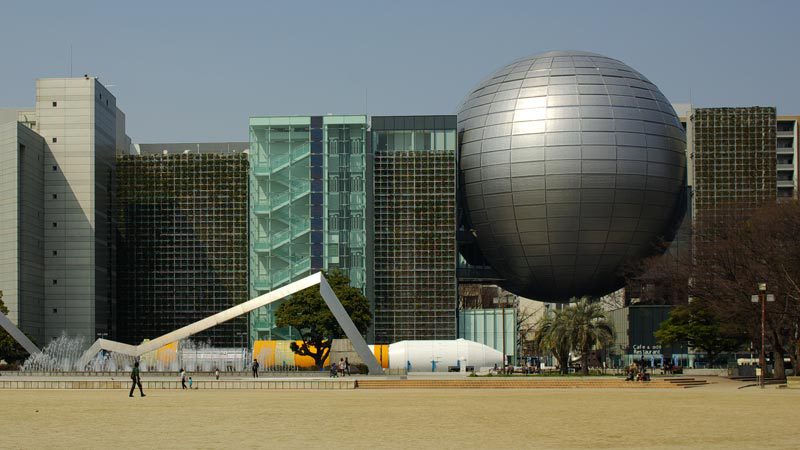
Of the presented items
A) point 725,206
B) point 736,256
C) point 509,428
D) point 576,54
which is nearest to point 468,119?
point 576,54

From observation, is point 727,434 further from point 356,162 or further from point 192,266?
point 192,266

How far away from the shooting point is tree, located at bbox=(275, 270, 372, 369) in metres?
74.3

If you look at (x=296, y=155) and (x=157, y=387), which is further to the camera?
(x=296, y=155)

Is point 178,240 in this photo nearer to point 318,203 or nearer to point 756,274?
point 318,203

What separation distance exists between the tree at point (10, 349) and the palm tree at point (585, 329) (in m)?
33.8

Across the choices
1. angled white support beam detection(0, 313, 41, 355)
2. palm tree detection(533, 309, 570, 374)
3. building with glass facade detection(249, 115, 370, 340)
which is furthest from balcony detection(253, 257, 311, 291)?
palm tree detection(533, 309, 570, 374)

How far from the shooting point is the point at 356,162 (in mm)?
89312

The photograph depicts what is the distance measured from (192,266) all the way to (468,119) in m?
23.9

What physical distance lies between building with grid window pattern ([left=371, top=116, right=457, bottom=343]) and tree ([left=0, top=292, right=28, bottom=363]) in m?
26.6

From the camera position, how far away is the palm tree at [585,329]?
241ft

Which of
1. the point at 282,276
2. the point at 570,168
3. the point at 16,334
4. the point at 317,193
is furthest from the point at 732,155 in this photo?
the point at 16,334

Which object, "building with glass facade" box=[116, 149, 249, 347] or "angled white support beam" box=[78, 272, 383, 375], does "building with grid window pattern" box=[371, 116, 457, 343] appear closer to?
"building with glass facade" box=[116, 149, 249, 347]

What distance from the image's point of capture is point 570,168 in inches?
3383

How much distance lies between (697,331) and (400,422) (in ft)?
172
